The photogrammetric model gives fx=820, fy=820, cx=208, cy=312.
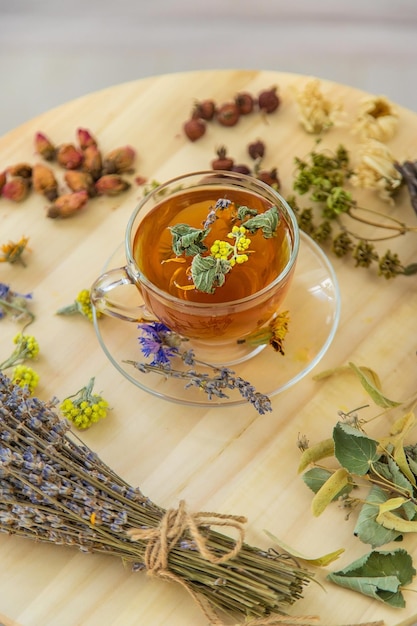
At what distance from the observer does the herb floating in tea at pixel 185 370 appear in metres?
1.20

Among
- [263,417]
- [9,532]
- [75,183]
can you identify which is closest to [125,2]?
[75,183]

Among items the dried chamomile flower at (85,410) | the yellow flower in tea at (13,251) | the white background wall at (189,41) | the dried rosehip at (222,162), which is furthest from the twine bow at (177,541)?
the white background wall at (189,41)

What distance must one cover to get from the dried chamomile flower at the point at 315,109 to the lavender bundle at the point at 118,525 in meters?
0.76

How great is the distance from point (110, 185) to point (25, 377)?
41cm

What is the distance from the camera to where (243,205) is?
1.26 meters

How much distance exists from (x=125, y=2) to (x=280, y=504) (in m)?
1.86

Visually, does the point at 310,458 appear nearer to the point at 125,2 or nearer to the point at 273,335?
the point at 273,335

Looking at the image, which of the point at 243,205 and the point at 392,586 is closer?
the point at 392,586

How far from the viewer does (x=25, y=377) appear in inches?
50.0

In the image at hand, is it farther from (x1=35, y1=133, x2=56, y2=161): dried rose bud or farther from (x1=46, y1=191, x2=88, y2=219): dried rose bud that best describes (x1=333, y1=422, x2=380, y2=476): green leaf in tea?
(x1=35, y1=133, x2=56, y2=161): dried rose bud

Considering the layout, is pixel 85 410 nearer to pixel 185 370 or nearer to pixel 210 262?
pixel 185 370

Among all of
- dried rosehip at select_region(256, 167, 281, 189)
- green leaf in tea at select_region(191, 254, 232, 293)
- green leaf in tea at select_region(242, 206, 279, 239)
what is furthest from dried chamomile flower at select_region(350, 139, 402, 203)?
green leaf in tea at select_region(191, 254, 232, 293)

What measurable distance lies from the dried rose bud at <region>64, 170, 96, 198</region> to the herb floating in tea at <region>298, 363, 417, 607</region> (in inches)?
23.2

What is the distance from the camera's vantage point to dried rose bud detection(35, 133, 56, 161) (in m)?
1.53
